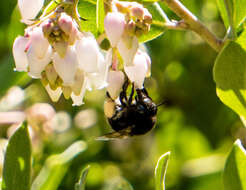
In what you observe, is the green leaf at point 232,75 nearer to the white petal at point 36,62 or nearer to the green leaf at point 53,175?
the white petal at point 36,62

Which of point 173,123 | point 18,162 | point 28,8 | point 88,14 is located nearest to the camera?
point 28,8

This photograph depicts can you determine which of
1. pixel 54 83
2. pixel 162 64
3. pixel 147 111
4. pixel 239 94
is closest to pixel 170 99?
pixel 162 64

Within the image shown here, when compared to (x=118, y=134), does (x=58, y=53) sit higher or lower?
higher

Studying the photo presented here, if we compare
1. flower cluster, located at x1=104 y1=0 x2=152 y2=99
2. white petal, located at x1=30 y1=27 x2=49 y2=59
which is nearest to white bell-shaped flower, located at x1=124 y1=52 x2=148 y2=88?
flower cluster, located at x1=104 y1=0 x2=152 y2=99

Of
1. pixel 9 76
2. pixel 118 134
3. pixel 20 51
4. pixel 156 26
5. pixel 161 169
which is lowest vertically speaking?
pixel 9 76

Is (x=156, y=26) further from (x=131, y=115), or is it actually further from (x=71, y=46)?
(x=71, y=46)

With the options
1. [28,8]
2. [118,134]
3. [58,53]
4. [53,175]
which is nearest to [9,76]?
[53,175]

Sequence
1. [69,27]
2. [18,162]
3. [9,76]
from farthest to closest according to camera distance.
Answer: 1. [9,76]
2. [18,162]
3. [69,27]
